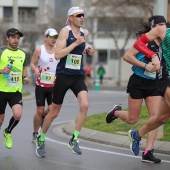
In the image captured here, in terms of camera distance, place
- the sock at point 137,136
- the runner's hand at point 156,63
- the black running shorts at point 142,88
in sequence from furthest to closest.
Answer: the sock at point 137,136
the black running shorts at point 142,88
the runner's hand at point 156,63

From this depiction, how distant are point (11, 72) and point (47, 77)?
1436 millimetres

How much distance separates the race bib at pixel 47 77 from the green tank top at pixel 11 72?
49.8 inches

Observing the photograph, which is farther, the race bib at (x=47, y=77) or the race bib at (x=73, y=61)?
the race bib at (x=47, y=77)

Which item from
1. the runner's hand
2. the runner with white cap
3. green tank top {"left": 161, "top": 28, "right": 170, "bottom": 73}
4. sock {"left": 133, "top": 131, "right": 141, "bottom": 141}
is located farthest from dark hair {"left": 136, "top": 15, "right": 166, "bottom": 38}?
sock {"left": 133, "top": 131, "right": 141, "bottom": 141}

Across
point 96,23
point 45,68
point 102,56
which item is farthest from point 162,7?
point 102,56

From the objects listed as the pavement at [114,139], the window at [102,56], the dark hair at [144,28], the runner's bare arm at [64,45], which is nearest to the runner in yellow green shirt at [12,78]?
the runner's bare arm at [64,45]

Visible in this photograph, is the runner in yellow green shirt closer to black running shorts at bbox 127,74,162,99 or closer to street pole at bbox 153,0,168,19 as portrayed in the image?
black running shorts at bbox 127,74,162,99

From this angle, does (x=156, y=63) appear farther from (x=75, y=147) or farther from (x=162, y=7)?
(x=162, y=7)

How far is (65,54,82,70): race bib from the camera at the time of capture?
9.10 meters

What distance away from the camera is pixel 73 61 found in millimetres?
9109

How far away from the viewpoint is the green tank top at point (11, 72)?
975 centimetres

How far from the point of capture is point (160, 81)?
8766 millimetres

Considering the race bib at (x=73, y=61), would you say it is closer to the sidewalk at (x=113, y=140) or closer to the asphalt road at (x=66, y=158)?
the asphalt road at (x=66, y=158)

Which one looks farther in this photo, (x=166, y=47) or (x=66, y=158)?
(x=66, y=158)
